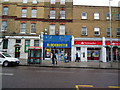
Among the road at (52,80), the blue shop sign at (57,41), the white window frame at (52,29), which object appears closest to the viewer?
the road at (52,80)

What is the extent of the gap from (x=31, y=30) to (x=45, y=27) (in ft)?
8.66

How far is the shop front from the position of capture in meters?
20.5

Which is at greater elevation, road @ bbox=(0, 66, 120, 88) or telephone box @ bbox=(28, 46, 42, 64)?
telephone box @ bbox=(28, 46, 42, 64)

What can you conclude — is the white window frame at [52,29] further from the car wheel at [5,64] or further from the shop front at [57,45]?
the car wheel at [5,64]

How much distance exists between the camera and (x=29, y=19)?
68.2 ft

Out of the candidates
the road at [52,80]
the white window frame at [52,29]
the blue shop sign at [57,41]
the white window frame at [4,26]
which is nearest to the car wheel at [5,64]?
the road at [52,80]

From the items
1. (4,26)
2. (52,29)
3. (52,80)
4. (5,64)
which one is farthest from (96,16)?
(52,80)

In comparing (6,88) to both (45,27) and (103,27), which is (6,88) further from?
(103,27)

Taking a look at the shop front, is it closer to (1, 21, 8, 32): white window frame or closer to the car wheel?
(1, 21, 8, 32): white window frame

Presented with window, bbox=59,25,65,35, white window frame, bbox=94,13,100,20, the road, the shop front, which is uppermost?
white window frame, bbox=94,13,100,20

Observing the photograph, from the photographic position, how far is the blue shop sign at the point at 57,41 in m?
20.5

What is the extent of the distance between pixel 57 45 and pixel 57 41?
2.42 feet

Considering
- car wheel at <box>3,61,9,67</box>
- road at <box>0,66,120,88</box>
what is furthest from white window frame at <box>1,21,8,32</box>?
road at <box>0,66,120,88</box>

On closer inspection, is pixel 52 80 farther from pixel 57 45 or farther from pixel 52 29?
pixel 52 29
